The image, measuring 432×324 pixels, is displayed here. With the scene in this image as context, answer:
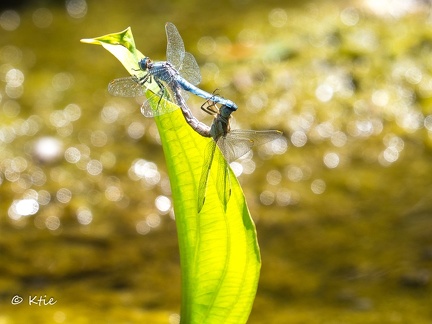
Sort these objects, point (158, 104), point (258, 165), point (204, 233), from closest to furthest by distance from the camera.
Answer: point (158, 104) → point (204, 233) → point (258, 165)

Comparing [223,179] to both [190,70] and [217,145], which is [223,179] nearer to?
[217,145]

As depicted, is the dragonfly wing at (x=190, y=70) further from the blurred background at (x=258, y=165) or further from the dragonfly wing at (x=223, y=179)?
the blurred background at (x=258, y=165)

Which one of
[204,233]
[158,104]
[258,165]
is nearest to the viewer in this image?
[158,104]

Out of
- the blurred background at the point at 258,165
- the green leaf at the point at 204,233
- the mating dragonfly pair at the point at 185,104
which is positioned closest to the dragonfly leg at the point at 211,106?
the mating dragonfly pair at the point at 185,104

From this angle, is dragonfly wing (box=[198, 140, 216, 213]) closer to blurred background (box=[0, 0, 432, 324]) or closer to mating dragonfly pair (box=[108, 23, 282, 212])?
mating dragonfly pair (box=[108, 23, 282, 212])

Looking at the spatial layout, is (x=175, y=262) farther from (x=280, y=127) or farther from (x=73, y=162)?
(x=280, y=127)

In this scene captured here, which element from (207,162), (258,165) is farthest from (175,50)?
(258,165)
